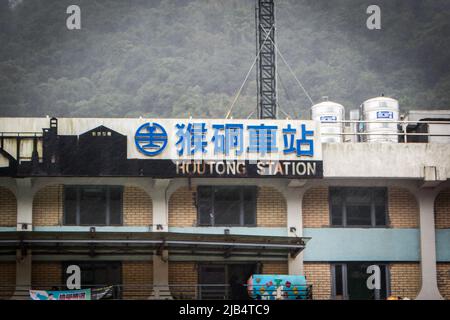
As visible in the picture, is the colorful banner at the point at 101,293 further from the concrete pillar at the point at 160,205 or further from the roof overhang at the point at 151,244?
the concrete pillar at the point at 160,205

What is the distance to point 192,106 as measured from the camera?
3664 inches

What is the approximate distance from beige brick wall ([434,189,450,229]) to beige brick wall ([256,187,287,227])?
19.0ft

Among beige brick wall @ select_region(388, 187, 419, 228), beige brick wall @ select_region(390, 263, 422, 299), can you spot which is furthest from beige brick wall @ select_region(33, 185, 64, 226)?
beige brick wall @ select_region(390, 263, 422, 299)

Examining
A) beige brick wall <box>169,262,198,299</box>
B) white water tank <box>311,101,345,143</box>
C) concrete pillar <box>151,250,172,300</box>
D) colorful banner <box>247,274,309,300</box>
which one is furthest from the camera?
white water tank <box>311,101,345,143</box>

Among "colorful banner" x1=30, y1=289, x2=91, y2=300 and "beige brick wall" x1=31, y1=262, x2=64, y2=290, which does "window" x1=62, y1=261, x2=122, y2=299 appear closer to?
"beige brick wall" x1=31, y1=262, x2=64, y2=290

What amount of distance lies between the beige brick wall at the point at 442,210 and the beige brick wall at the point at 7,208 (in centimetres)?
1535

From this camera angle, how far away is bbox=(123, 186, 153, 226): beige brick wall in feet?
97.3

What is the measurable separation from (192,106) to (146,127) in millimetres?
64342

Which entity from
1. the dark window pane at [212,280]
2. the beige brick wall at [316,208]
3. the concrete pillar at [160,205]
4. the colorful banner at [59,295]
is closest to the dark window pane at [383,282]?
the beige brick wall at [316,208]

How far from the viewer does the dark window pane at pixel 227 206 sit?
30.2 meters

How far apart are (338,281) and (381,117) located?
26.4 ft

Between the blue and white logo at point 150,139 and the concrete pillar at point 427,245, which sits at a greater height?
the blue and white logo at point 150,139

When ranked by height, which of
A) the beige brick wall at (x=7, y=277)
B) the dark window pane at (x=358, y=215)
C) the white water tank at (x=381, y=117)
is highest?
the white water tank at (x=381, y=117)
